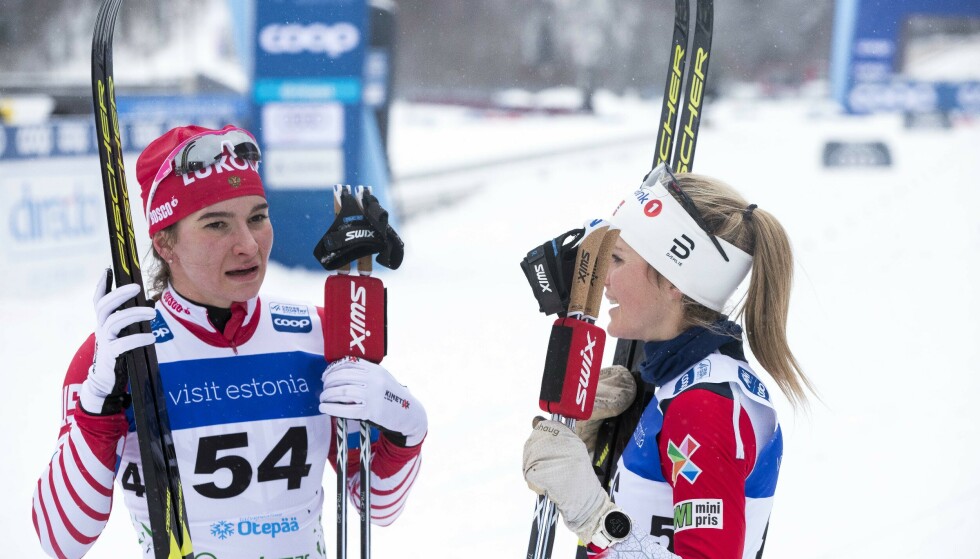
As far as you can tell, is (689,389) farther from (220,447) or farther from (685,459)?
(220,447)

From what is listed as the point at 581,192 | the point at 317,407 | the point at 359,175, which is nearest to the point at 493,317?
the point at 359,175

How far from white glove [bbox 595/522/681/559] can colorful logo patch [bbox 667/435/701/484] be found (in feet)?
0.35

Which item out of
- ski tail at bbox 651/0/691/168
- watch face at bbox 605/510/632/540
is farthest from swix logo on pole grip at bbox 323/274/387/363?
ski tail at bbox 651/0/691/168

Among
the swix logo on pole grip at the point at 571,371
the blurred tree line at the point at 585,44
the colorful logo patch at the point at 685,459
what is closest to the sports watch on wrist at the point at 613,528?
the colorful logo patch at the point at 685,459

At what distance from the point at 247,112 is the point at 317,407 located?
23.6 ft

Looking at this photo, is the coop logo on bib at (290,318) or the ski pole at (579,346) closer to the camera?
the ski pole at (579,346)

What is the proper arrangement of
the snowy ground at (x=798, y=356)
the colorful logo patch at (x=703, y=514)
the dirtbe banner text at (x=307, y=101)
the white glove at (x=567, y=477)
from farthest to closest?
the dirtbe banner text at (x=307, y=101)
the snowy ground at (x=798, y=356)
the white glove at (x=567, y=477)
the colorful logo patch at (x=703, y=514)

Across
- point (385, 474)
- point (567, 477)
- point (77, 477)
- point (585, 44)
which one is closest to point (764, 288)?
point (567, 477)

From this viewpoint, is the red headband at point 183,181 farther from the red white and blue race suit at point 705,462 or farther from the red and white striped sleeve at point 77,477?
the red white and blue race suit at point 705,462

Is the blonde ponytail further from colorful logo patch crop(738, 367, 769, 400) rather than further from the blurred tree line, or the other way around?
the blurred tree line

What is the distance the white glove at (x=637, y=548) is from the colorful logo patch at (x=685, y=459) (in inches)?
4.2

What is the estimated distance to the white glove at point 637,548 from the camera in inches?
57.1

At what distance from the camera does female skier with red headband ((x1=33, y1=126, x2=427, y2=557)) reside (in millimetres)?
1679

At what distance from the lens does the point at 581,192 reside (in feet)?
42.4
